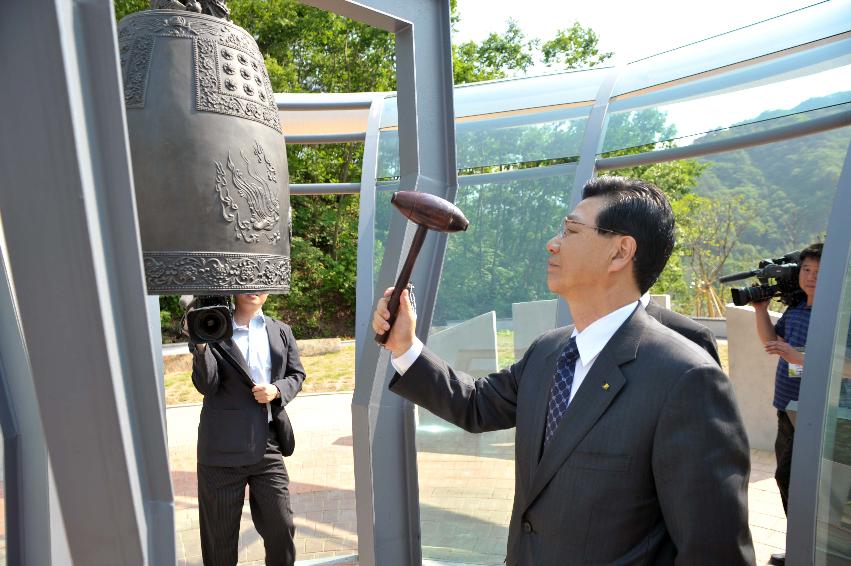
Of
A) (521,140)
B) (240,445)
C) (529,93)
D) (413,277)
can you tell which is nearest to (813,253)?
(521,140)

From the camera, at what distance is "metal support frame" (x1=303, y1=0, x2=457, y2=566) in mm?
2834

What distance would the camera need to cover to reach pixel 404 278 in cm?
211

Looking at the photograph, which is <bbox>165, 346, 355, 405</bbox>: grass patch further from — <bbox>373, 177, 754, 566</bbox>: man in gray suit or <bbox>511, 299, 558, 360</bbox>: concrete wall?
<bbox>373, 177, 754, 566</bbox>: man in gray suit

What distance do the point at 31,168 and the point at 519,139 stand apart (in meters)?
4.33

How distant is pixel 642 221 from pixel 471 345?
316 centimetres

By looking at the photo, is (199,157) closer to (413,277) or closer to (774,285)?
(413,277)

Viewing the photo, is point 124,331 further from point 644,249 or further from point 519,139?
point 519,139

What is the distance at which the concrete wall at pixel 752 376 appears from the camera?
8.45 metres

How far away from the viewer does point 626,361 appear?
1964 mm

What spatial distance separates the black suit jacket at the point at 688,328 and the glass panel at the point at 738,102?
5.67ft

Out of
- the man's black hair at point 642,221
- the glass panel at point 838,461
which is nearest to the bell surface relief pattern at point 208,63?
the man's black hair at point 642,221

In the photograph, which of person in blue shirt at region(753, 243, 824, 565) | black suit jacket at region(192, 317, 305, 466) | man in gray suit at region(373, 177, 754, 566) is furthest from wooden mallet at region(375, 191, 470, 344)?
person in blue shirt at region(753, 243, 824, 565)

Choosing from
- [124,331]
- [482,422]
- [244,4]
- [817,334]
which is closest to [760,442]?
[817,334]

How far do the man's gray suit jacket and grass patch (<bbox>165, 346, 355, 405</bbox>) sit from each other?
10.5m
